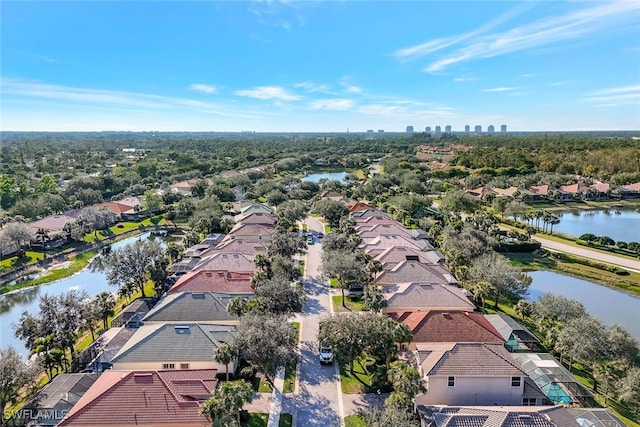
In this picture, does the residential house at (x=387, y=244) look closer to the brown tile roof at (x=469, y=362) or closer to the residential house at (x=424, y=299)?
the residential house at (x=424, y=299)

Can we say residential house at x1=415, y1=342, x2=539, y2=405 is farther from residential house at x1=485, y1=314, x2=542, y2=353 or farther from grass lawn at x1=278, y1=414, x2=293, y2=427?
grass lawn at x1=278, y1=414, x2=293, y2=427

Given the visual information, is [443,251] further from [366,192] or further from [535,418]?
[366,192]

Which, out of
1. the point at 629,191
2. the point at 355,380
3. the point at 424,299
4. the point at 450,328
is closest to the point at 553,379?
the point at 450,328

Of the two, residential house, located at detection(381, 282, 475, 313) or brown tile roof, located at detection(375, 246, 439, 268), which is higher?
brown tile roof, located at detection(375, 246, 439, 268)

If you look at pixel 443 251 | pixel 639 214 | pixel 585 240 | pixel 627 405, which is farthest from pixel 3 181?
pixel 639 214

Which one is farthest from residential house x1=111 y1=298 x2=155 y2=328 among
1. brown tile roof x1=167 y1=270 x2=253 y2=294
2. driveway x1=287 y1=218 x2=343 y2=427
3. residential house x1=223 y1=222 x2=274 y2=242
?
residential house x1=223 y1=222 x2=274 y2=242

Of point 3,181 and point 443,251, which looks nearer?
point 443,251
